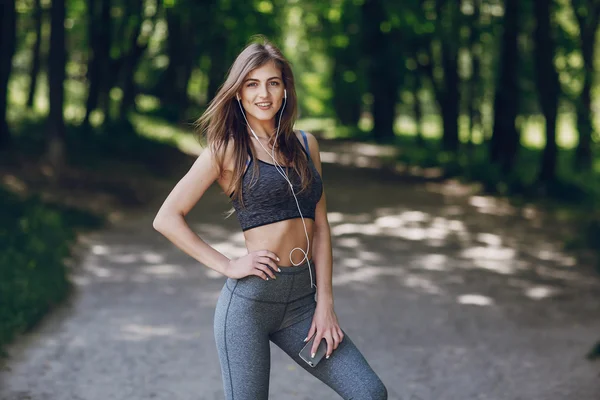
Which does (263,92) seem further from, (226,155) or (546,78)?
(546,78)

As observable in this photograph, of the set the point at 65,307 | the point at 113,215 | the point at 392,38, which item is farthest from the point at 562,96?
the point at 65,307

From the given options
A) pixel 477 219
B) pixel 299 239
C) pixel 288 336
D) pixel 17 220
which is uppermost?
pixel 299 239

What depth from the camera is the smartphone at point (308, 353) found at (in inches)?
→ 135

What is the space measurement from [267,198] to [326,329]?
544 millimetres

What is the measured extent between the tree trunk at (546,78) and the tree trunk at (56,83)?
9418mm

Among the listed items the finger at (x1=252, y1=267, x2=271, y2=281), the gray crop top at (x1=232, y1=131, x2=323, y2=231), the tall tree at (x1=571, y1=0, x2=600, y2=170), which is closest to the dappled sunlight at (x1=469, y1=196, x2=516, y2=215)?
the tall tree at (x1=571, y1=0, x2=600, y2=170)

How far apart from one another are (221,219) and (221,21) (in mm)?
7925

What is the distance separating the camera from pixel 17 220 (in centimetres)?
1162

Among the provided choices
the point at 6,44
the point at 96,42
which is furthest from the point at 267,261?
the point at 96,42

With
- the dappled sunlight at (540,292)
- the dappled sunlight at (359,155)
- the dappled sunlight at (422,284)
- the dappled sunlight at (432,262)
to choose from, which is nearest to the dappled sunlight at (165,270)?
the dappled sunlight at (422,284)

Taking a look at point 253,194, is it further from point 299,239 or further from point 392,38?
point 392,38

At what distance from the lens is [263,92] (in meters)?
3.50

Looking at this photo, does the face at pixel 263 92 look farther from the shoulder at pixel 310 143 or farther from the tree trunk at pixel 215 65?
the tree trunk at pixel 215 65

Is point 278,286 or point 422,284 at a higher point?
point 278,286
